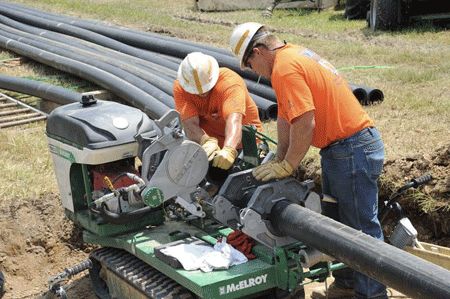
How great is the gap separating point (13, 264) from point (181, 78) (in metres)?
2.50

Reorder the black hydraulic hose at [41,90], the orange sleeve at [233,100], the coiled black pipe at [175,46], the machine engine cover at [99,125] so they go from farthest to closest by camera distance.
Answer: the black hydraulic hose at [41,90] → the coiled black pipe at [175,46] → the orange sleeve at [233,100] → the machine engine cover at [99,125]

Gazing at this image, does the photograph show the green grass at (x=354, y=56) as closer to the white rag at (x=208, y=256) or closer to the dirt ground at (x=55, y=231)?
the dirt ground at (x=55, y=231)

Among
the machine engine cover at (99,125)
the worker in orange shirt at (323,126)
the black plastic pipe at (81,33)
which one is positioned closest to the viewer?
the worker in orange shirt at (323,126)

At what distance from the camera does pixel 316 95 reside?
4160mm

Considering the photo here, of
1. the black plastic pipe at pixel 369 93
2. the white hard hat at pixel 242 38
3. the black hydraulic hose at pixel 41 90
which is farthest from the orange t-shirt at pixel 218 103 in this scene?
the black hydraulic hose at pixel 41 90

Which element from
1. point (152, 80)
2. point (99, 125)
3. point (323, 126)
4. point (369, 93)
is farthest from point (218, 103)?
point (152, 80)

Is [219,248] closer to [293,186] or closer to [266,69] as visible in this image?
[293,186]

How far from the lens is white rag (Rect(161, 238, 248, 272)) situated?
13.6 feet

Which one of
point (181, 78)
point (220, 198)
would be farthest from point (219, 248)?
point (181, 78)

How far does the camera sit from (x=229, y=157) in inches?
180

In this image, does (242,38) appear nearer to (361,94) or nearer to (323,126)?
(323,126)

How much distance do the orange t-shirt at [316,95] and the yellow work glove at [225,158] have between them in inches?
17.4

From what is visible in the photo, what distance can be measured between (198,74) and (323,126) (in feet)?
4.09

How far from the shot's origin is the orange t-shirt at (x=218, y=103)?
17.1 feet
